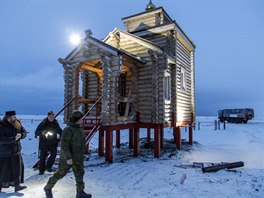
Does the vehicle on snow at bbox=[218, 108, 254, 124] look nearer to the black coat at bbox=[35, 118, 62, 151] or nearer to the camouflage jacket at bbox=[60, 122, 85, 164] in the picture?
the black coat at bbox=[35, 118, 62, 151]

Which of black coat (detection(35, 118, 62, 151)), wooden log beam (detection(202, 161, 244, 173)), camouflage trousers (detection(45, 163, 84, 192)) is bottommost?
wooden log beam (detection(202, 161, 244, 173))

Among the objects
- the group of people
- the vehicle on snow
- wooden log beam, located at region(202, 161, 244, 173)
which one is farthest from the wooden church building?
the vehicle on snow

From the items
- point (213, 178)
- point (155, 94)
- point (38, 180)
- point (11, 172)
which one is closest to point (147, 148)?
point (155, 94)

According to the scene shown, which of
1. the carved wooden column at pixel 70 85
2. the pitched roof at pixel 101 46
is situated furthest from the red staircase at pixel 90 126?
the pitched roof at pixel 101 46

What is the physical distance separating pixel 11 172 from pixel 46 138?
1.94 meters

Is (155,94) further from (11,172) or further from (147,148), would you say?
(11,172)

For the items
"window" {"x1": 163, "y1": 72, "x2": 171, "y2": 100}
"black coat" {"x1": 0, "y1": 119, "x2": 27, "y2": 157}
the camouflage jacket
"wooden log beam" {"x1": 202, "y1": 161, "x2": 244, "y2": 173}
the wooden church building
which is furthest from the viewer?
"window" {"x1": 163, "y1": 72, "x2": 171, "y2": 100}

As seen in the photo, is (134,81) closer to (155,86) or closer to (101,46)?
(155,86)

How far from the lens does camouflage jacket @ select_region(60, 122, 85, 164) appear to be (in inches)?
176

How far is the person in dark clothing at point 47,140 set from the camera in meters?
7.18

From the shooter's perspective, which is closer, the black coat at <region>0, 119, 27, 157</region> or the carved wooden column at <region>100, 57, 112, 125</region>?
the black coat at <region>0, 119, 27, 157</region>

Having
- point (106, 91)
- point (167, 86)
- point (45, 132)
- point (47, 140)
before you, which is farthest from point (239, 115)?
point (45, 132)

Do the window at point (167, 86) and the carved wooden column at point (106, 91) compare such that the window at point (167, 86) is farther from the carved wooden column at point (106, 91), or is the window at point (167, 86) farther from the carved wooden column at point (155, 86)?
the carved wooden column at point (106, 91)

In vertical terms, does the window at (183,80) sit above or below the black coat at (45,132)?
above
